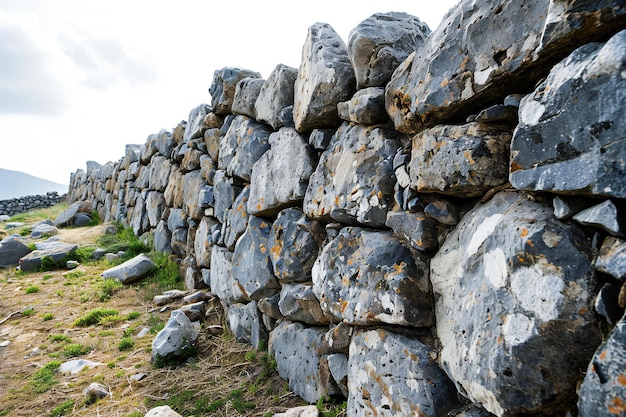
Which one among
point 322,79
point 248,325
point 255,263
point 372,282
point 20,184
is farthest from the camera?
point 20,184

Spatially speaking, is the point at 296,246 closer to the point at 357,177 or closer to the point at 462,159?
the point at 357,177

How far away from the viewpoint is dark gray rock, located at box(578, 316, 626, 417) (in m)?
0.96

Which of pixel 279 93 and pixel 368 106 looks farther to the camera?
pixel 279 93

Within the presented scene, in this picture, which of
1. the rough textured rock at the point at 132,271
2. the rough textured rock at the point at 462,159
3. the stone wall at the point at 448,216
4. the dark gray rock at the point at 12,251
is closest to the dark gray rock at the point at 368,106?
the stone wall at the point at 448,216

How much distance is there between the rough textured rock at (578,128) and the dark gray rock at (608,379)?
40 centimetres

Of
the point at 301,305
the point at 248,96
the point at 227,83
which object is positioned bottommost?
the point at 301,305

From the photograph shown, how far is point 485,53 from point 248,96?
2.72 meters

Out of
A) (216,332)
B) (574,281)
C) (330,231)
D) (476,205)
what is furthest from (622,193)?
(216,332)

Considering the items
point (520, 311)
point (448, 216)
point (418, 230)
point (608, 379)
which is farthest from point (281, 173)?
point (608, 379)

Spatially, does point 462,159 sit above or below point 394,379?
above

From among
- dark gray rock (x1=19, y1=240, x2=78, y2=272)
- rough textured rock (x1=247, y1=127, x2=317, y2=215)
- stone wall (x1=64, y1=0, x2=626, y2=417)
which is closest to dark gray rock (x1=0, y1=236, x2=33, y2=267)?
dark gray rock (x1=19, y1=240, x2=78, y2=272)

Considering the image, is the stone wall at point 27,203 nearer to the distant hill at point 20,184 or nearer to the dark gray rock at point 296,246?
the dark gray rock at point 296,246

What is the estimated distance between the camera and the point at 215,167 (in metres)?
4.59

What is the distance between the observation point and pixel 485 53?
1.51m
